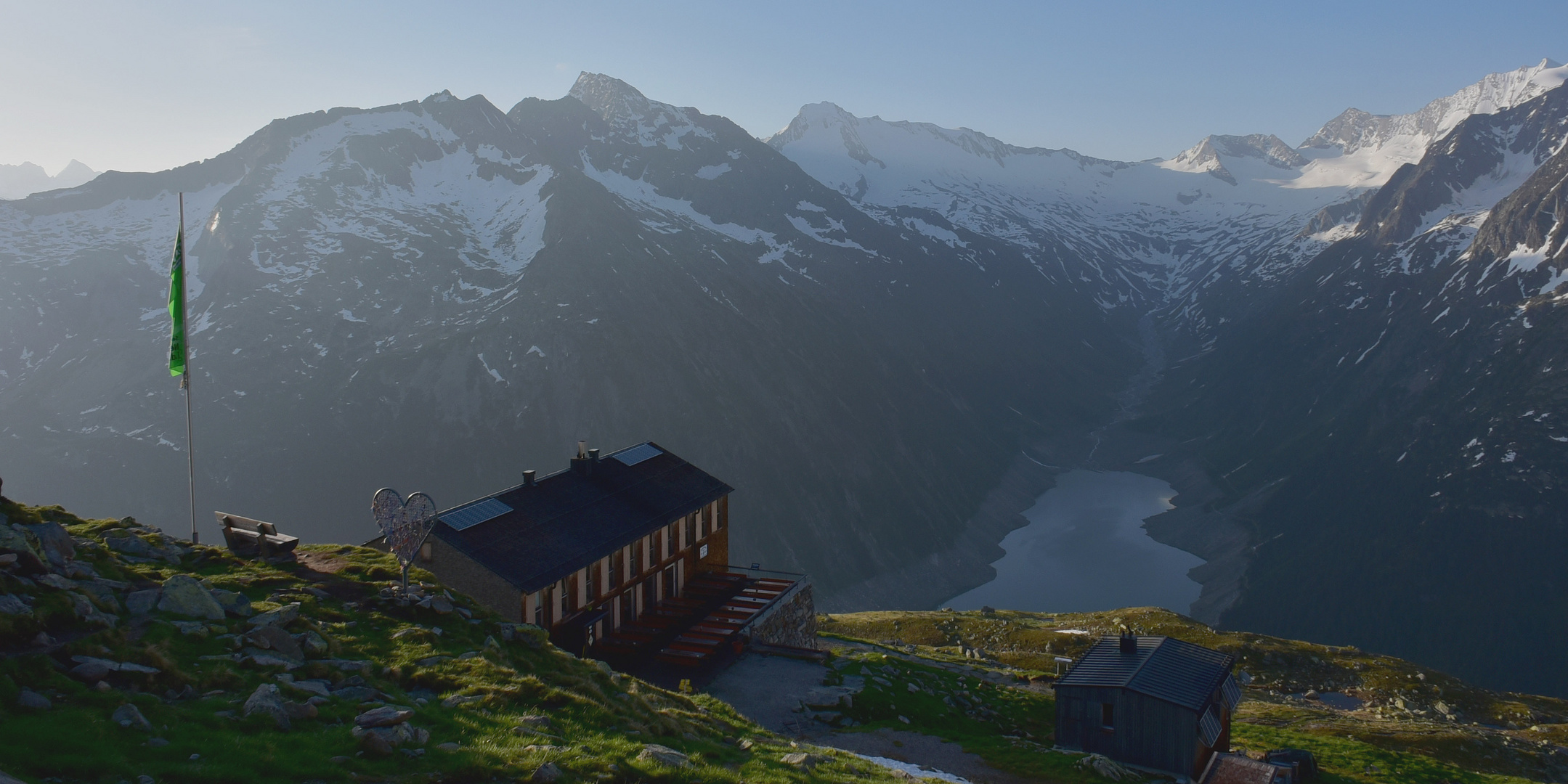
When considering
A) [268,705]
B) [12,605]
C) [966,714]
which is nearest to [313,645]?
[268,705]

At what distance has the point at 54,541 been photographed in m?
23.1

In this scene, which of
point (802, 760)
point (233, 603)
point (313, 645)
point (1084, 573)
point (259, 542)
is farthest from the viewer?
point (1084, 573)

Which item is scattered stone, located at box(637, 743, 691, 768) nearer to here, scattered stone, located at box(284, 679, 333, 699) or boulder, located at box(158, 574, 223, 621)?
scattered stone, located at box(284, 679, 333, 699)

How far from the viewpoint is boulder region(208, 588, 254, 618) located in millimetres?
23531

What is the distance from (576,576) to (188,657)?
81.3 ft

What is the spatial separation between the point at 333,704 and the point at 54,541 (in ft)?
35.6

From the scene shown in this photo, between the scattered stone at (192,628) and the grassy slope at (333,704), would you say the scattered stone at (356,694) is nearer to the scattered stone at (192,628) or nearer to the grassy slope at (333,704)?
the grassy slope at (333,704)

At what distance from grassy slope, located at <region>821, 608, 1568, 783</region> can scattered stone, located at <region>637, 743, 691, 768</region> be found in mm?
19056

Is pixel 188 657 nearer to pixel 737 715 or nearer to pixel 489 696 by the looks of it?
pixel 489 696

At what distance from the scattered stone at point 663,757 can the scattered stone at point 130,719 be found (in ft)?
30.8

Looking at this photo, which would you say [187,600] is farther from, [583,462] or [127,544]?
[583,462]

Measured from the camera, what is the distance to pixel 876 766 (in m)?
26.3

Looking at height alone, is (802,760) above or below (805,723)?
above

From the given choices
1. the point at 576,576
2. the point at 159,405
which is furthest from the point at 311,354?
the point at 576,576
